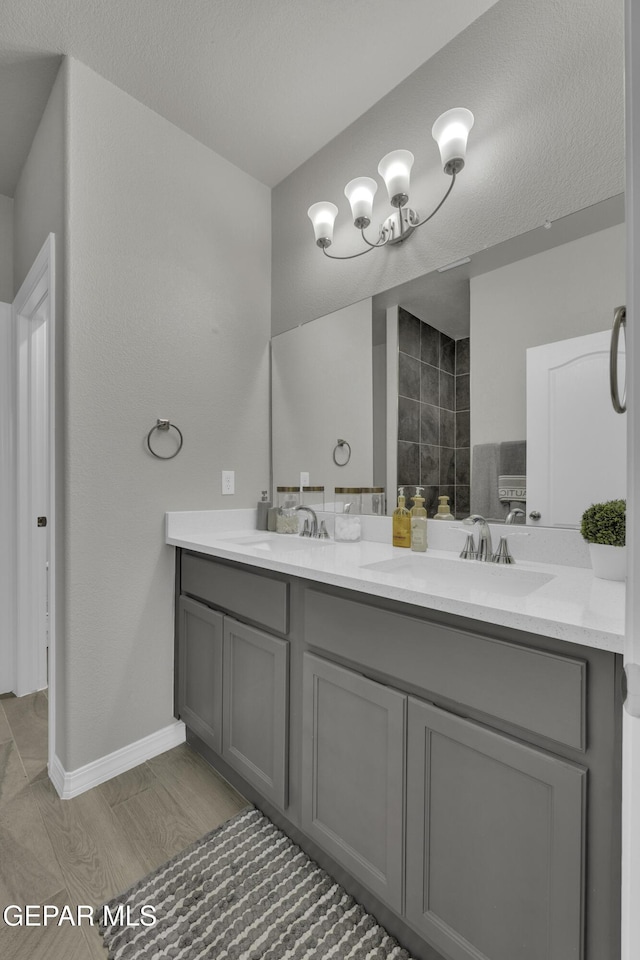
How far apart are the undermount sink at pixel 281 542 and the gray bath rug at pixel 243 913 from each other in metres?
0.96

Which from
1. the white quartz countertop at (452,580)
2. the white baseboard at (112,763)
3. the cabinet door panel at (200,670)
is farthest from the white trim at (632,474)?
the white baseboard at (112,763)

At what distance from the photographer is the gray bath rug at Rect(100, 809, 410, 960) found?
107cm

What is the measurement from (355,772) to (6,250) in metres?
2.84

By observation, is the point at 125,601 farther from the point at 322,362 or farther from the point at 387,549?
the point at 322,362

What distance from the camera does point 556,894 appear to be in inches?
31.2

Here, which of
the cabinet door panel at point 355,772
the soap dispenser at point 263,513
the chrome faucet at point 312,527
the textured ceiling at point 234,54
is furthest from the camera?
the soap dispenser at point 263,513

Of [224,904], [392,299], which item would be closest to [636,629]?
[224,904]

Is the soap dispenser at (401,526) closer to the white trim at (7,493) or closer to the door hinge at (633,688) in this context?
the door hinge at (633,688)

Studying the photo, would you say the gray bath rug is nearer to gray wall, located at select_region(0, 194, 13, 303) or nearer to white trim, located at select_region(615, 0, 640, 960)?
white trim, located at select_region(615, 0, 640, 960)

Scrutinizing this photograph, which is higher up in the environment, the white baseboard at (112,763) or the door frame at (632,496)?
the door frame at (632,496)

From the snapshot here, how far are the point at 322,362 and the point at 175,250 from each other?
30.1 inches

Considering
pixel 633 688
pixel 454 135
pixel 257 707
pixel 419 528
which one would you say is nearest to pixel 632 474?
pixel 633 688

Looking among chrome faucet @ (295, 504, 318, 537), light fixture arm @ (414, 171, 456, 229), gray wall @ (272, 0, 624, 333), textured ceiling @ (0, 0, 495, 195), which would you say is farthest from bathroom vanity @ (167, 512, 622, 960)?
textured ceiling @ (0, 0, 495, 195)

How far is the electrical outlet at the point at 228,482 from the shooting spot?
6.81ft
